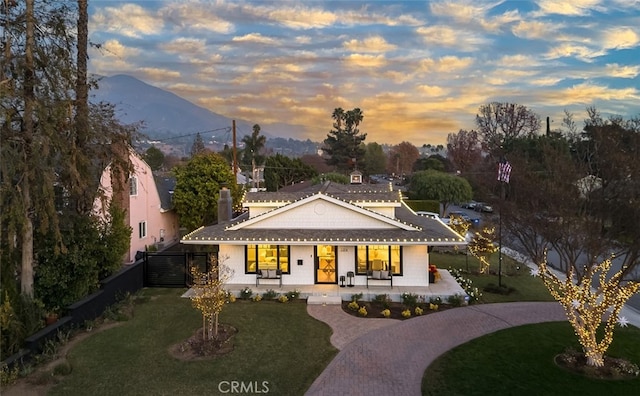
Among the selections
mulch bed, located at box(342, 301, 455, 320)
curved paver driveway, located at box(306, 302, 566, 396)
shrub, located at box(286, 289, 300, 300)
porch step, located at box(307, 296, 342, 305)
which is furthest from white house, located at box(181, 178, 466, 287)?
curved paver driveway, located at box(306, 302, 566, 396)

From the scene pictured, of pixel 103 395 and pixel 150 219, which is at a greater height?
pixel 150 219

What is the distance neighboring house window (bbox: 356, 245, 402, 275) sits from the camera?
20.0 m

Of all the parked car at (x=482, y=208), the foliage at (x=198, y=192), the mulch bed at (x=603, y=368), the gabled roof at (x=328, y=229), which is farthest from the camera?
the parked car at (x=482, y=208)

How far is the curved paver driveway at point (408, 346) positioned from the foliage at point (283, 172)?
47.2 meters

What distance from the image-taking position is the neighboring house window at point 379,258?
20047 millimetres

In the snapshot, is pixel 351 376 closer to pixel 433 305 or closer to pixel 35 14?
pixel 433 305

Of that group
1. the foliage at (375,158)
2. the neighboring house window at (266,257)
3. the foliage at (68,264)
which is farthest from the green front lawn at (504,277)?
the foliage at (375,158)

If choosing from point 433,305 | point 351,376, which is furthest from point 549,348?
point 351,376

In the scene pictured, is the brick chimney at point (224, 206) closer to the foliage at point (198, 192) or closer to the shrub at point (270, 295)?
the shrub at point (270, 295)

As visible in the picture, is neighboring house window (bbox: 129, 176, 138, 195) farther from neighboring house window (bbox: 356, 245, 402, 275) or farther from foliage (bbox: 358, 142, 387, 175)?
foliage (bbox: 358, 142, 387, 175)

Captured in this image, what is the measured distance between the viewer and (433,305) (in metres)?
17.7

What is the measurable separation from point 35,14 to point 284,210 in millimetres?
12078

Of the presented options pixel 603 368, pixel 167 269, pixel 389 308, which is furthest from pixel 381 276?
pixel 167 269

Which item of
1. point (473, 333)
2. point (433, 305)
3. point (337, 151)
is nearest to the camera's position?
point (473, 333)
